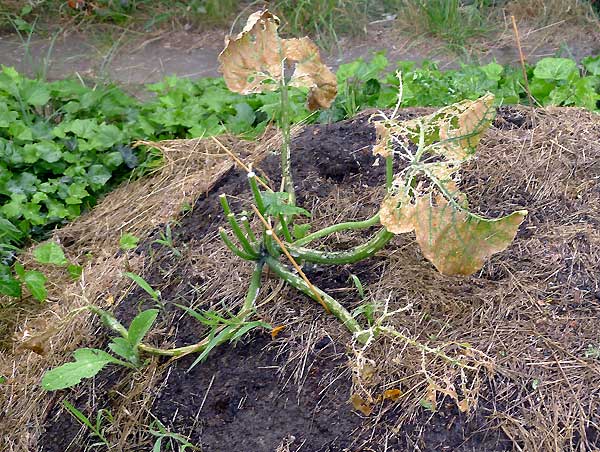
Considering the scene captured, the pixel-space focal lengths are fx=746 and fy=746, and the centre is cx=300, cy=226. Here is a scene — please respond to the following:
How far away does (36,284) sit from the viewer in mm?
2600

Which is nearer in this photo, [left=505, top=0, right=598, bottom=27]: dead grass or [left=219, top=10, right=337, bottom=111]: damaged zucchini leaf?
[left=219, top=10, right=337, bottom=111]: damaged zucchini leaf

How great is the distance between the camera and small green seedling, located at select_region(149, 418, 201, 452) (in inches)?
74.9

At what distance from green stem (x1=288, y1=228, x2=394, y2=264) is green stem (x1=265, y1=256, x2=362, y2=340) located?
0.18 ft

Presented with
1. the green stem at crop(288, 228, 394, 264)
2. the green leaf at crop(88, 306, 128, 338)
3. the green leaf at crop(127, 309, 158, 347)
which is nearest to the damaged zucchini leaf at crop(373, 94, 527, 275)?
the green stem at crop(288, 228, 394, 264)

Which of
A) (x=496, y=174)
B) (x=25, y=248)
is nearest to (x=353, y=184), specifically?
(x=496, y=174)

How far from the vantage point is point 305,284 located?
2.05 meters

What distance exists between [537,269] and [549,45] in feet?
9.52

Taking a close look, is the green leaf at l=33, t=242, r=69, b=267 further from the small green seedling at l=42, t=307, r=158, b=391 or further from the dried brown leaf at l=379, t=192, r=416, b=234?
→ the dried brown leaf at l=379, t=192, r=416, b=234

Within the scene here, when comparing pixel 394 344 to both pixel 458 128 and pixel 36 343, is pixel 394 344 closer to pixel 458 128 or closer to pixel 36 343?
pixel 458 128

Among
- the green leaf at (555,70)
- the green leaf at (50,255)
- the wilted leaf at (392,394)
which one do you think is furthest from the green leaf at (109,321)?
the green leaf at (555,70)

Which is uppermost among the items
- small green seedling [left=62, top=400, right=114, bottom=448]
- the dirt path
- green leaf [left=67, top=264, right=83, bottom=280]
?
small green seedling [left=62, top=400, right=114, bottom=448]

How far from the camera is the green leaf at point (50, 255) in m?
2.72

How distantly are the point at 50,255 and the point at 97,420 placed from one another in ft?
2.88

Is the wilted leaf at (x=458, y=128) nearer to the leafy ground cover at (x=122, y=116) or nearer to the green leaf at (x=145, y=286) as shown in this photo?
the green leaf at (x=145, y=286)
